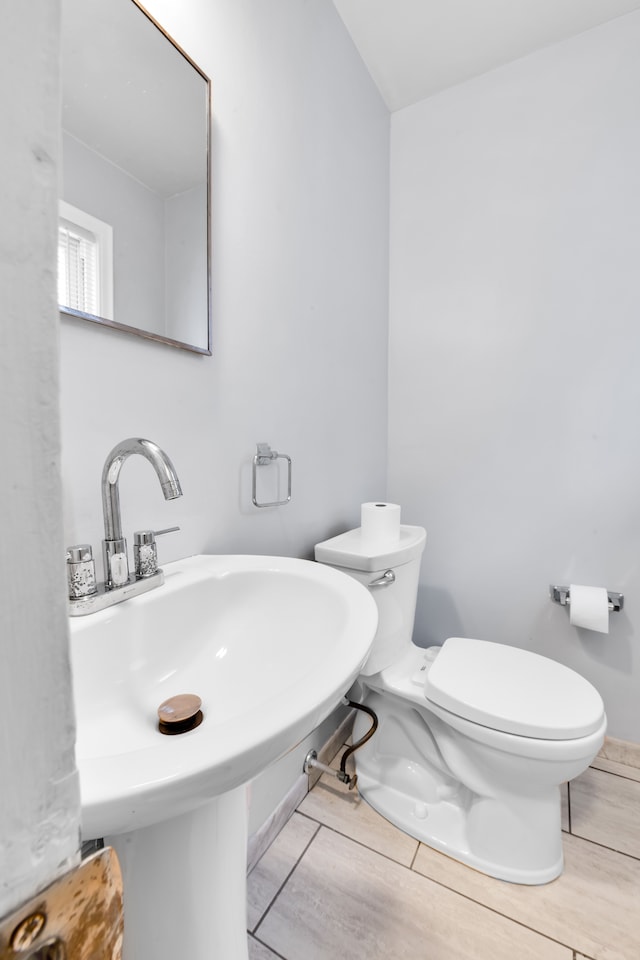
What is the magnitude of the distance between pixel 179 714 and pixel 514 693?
854mm

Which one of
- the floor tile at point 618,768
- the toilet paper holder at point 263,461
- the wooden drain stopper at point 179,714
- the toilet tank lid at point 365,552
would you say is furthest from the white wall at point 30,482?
the floor tile at point 618,768

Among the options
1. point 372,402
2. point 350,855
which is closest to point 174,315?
point 372,402

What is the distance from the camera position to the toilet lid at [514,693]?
925mm

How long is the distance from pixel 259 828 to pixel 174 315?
120cm

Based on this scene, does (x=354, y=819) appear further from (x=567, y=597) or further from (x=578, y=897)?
(x=567, y=597)

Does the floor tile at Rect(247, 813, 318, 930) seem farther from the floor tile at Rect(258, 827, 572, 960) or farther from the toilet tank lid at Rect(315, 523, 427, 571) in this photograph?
the toilet tank lid at Rect(315, 523, 427, 571)

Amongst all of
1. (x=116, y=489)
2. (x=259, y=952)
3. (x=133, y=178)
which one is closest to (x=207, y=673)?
(x=116, y=489)

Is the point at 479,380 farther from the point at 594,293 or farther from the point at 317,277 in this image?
the point at 317,277

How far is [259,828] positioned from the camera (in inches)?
40.0

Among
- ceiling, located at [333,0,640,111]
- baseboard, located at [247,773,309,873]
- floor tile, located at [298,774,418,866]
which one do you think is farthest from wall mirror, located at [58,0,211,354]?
floor tile, located at [298,774,418,866]

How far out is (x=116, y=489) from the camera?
0.64 meters

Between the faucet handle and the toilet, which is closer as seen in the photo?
the faucet handle

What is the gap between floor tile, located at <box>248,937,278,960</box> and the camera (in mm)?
825

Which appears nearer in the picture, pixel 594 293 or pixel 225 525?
pixel 225 525
